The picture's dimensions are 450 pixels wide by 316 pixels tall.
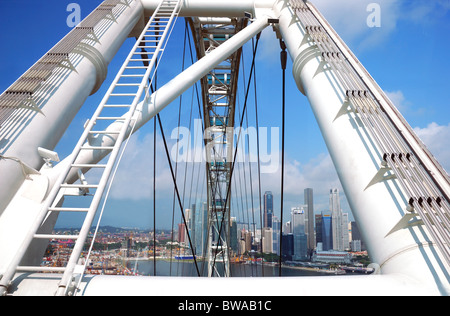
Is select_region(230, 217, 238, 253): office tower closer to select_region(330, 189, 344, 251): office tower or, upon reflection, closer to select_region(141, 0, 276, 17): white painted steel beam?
select_region(330, 189, 344, 251): office tower

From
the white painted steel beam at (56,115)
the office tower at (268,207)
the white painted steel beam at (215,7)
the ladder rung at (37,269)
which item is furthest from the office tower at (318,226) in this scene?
the ladder rung at (37,269)

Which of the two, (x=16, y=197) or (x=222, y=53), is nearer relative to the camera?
(x=16, y=197)

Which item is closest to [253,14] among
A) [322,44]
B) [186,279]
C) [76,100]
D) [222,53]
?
[222,53]

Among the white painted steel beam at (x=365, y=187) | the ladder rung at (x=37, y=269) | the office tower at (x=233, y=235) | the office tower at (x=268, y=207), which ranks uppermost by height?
the office tower at (x=268, y=207)

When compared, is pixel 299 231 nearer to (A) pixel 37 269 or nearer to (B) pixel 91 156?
(B) pixel 91 156

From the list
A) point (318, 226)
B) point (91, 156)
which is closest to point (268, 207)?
point (318, 226)

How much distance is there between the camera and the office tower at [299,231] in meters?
29.3

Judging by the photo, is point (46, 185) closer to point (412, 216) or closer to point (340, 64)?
point (412, 216)

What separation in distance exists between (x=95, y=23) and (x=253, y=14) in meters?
2.99

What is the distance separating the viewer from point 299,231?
1152 inches

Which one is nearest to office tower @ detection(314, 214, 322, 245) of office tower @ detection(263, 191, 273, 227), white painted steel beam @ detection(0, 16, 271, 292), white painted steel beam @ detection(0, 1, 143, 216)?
office tower @ detection(263, 191, 273, 227)

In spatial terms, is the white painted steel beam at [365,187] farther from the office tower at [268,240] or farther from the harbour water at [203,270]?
the office tower at [268,240]

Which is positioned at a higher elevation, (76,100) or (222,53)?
(222,53)

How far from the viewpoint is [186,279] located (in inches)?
62.9
